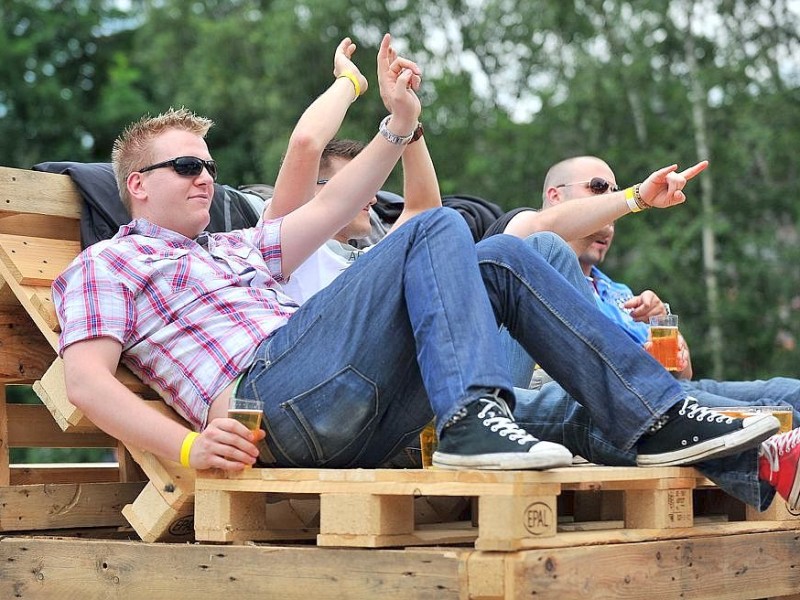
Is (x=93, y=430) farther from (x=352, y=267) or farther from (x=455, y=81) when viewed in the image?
(x=455, y=81)

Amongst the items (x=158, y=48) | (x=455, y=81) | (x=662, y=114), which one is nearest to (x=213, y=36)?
(x=158, y=48)

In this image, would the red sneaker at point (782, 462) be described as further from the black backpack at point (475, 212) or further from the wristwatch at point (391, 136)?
the black backpack at point (475, 212)

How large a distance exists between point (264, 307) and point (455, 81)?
1833 centimetres


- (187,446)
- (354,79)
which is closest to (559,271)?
(354,79)

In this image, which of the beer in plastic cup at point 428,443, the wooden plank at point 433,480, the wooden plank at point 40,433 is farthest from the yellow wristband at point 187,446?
the wooden plank at point 40,433

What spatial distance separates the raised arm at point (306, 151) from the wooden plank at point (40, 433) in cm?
119

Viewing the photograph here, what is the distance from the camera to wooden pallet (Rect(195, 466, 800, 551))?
320cm

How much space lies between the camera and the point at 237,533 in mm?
3736

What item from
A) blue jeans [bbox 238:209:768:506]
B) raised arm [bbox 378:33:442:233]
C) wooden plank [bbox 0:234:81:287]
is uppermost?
raised arm [bbox 378:33:442:233]

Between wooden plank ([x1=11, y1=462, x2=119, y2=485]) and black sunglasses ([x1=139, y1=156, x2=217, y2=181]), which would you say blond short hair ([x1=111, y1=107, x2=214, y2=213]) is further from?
wooden plank ([x1=11, y1=462, x2=119, y2=485])

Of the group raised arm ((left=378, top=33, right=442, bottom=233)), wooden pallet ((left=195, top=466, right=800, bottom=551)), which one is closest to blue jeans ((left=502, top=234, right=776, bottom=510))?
wooden pallet ((left=195, top=466, right=800, bottom=551))

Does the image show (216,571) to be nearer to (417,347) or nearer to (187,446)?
(187,446)

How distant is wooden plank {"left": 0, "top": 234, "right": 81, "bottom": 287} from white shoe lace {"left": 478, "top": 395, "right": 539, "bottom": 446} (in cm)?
184

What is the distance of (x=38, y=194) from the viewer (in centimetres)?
467
